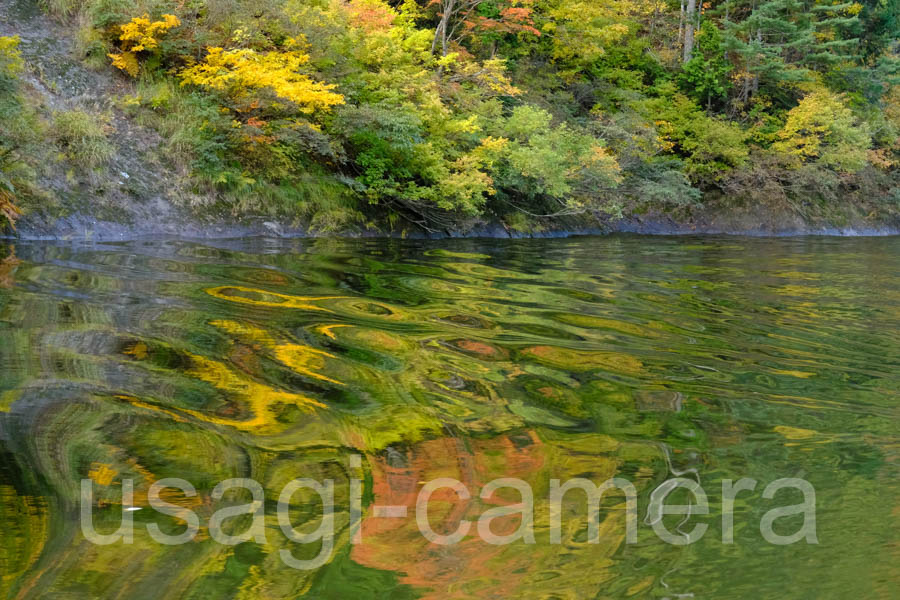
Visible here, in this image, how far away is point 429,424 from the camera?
2.99 meters

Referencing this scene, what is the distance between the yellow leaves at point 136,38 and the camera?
36.7 feet

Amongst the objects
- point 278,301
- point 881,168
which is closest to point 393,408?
point 278,301

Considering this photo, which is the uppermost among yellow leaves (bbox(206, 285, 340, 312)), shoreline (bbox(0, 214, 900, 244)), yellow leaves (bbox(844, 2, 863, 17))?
yellow leaves (bbox(844, 2, 863, 17))

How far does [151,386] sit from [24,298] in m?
2.56

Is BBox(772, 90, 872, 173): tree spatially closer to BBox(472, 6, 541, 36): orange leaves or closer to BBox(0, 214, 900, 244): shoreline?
BBox(0, 214, 900, 244): shoreline

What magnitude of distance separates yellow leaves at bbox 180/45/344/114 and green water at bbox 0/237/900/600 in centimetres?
491

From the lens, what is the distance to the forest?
11.3 meters

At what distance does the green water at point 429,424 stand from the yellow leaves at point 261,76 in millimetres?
4906

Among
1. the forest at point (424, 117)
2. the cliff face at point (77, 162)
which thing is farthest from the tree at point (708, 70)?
the cliff face at point (77, 162)

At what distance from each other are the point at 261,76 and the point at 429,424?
8742 millimetres

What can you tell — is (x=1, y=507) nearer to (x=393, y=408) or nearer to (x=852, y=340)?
(x=393, y=408)

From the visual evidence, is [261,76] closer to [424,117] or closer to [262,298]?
[424,117]

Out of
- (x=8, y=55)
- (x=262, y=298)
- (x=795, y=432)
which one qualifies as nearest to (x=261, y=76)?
(x=8, y=55)

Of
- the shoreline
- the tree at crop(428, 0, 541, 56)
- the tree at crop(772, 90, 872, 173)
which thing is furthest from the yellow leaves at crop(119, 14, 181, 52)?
the tree at crop(772, 90, 872, 173)
